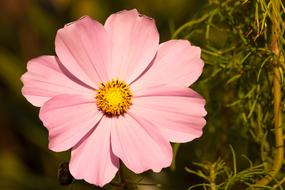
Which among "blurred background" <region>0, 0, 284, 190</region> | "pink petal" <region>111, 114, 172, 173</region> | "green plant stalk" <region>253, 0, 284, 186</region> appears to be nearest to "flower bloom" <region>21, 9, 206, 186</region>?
"pink petal" <region>111, 114, 172, 173</region>

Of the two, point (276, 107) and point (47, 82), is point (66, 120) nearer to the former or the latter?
point (47, 82)

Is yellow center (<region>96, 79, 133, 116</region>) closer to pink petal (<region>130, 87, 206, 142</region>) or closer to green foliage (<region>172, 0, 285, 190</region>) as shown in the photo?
pink petal (<region>130, 87, 206, 142</region>)

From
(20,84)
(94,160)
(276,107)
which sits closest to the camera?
(94,160)

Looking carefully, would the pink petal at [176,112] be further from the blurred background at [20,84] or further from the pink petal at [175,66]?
the blurred background at [20,84]

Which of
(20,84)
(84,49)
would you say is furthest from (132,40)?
(20,84)

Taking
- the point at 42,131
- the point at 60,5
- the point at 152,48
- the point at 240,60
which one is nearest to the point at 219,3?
the point at 240,60

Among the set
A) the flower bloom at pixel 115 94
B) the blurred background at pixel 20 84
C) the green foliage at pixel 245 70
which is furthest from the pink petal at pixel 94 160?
the blurred background at pixel 20 84

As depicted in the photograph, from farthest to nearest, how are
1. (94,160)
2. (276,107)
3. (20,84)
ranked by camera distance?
(20,84)
(276,107)
(94,160)

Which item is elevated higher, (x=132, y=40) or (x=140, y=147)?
(x=132, y=40)
